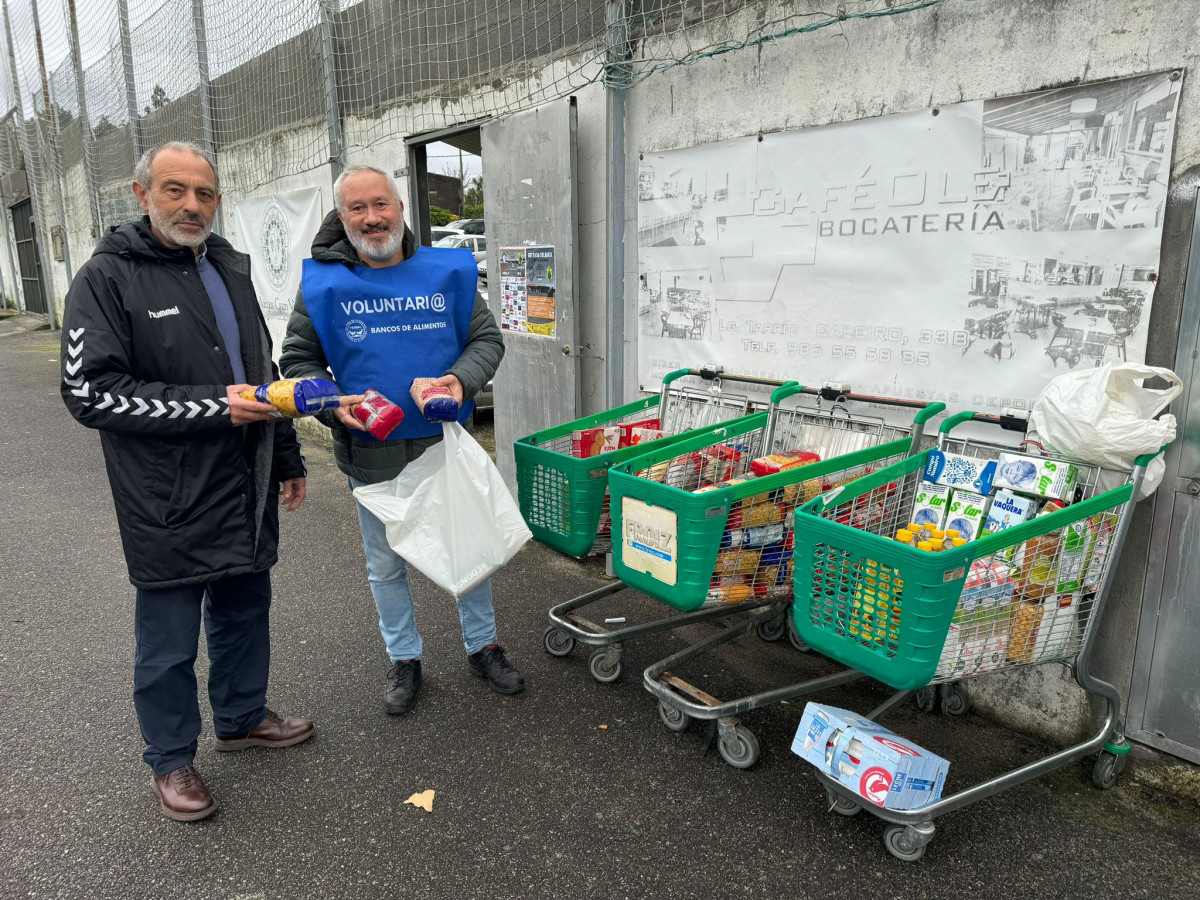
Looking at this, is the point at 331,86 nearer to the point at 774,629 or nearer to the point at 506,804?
the point at 774,629

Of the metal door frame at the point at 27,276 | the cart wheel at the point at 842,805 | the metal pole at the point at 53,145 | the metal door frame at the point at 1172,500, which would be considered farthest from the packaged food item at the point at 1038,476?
the metal door frame at the point at 27,276

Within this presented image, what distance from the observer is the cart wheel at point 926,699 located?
3.21 m

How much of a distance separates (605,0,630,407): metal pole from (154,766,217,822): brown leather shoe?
8.87 ft

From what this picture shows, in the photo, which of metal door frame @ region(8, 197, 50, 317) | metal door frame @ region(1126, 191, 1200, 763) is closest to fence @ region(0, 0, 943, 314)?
metal door frame @ region(1126, 191, 1200, 763)

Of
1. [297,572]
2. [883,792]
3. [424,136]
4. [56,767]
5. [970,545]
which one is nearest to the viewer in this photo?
[970,545]

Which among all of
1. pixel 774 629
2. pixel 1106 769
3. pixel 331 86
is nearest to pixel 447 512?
pixel 774 629

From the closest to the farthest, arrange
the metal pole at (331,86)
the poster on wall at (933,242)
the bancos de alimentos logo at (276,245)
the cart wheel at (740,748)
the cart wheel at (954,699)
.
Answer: the poster on wall at (933,242) < the cart wheel at (740,748) < the cart wheel at (954,699) < the metal pole at (331,86) < the bancos de alimentos logo at (276,245)

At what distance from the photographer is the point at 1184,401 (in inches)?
100

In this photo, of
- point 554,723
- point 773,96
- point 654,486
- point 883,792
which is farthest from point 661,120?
point 883,792

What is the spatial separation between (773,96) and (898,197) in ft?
2.63

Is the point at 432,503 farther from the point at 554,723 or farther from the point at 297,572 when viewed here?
the point at 297,572

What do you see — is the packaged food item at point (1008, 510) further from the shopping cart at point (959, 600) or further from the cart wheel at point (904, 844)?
the cart wheel at point (904, 844)

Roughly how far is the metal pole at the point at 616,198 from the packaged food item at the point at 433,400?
1.65 m

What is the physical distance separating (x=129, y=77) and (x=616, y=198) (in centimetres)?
829
